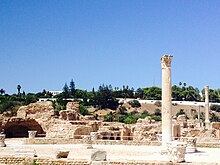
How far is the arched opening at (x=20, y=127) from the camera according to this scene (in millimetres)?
36406

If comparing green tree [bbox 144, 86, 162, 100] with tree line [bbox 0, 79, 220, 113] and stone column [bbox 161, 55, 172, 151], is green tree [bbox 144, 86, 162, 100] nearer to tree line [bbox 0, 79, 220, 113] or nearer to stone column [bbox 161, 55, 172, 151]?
tree line [bbox 0, 79, 220, 113]

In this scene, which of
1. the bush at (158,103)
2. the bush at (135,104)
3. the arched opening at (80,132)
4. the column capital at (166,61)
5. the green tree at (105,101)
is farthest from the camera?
the bush at (158,103)

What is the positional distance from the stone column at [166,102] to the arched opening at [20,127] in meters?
17.2

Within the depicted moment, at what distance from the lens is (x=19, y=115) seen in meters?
38.1

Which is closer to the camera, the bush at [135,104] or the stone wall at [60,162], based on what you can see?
the stone wall at [60,162]

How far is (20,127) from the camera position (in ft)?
127

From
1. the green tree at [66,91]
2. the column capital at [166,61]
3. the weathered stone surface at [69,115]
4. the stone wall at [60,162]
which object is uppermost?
the green tree at [66,91]

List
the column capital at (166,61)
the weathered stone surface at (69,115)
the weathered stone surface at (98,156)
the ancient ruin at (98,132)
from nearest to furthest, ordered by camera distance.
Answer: the weathered stone surface at (98,156), the ancient ruin at (98,132), the column capital at (166,61), the weathered stone surface at (69,115)

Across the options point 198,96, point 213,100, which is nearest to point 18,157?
point 213,100

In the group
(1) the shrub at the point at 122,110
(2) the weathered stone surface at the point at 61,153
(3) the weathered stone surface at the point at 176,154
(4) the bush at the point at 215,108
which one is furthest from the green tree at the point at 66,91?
(3) the weathered stone surface at the point at 176,154

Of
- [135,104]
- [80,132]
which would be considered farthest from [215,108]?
[80,132]

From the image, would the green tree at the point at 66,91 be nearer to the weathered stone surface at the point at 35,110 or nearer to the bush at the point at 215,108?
the bush at the point at 215,108

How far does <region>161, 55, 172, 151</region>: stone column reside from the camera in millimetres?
20547

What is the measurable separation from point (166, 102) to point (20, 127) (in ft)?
71.4
